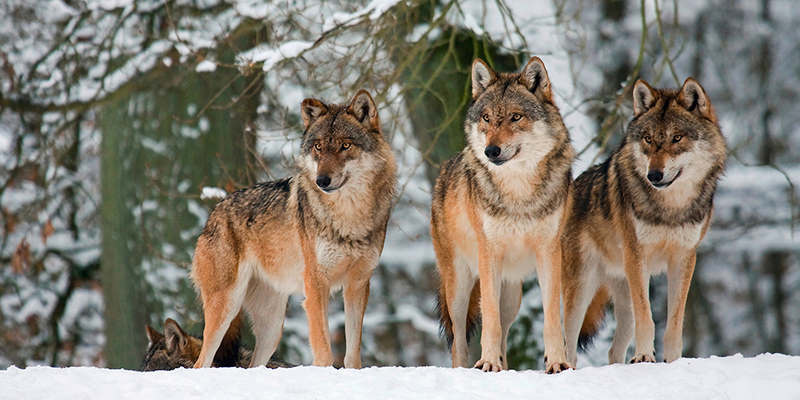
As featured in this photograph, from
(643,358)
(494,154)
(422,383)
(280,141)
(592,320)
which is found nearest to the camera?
(422,383)

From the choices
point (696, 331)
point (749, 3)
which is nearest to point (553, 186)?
point (696, 331)

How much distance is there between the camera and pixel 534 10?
927cm

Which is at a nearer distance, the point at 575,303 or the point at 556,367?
the point at 556,367

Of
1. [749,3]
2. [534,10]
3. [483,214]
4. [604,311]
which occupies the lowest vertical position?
[604,311]

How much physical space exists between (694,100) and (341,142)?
89.9 inches

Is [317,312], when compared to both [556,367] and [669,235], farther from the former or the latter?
[669,235]

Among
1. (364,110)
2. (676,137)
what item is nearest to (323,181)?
(364,110)

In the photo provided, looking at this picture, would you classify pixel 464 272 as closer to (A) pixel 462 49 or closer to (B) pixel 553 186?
(B) pixel 553 186

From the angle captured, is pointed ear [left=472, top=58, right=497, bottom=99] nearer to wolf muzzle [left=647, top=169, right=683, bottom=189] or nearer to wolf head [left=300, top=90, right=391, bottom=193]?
wolf head [left=300, top=90, right=391, bottom=193]

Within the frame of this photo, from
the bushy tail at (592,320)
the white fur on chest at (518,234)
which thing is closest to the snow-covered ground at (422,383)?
the white fur on chest at (518,234)

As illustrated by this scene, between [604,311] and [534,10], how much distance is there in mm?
4939

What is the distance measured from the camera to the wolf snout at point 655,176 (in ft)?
14.3

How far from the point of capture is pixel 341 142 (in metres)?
4.79

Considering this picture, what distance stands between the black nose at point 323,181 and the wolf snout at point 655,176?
196 centimetres
